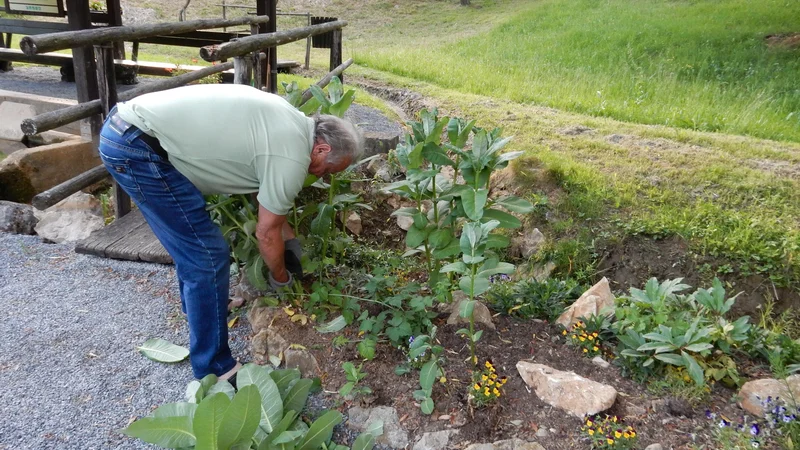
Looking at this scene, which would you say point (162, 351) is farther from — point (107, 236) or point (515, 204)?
point (515, 204)

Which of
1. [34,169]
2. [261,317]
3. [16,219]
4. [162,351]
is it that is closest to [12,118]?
[34,169]

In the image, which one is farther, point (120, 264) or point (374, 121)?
point (374, 121)

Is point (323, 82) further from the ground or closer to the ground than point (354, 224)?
further from the ground

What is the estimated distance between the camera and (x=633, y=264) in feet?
15.7

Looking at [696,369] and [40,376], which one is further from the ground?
[696,369]

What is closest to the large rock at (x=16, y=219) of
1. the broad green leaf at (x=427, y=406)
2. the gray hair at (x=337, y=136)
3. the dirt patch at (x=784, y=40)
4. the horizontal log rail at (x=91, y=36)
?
the horizontal log rail at (x=91, y=36)

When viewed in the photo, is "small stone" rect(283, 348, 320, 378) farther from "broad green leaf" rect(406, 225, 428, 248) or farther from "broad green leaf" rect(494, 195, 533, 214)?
"broad green leaf" rect(494, 195, 533, 214)

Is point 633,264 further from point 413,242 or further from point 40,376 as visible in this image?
point 40,376

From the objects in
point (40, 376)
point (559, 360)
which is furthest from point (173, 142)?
point (559, 360)

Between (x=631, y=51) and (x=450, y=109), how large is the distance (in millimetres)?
5817

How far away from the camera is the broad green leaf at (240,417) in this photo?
7.14ft

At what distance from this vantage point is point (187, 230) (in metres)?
2.85

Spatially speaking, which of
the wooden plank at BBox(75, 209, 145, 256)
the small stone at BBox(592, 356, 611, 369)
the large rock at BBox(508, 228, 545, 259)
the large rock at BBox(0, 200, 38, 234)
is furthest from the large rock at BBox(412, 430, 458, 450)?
the large rock at BBox(0, 200, 38, 234)

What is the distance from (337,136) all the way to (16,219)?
10.8 feet
